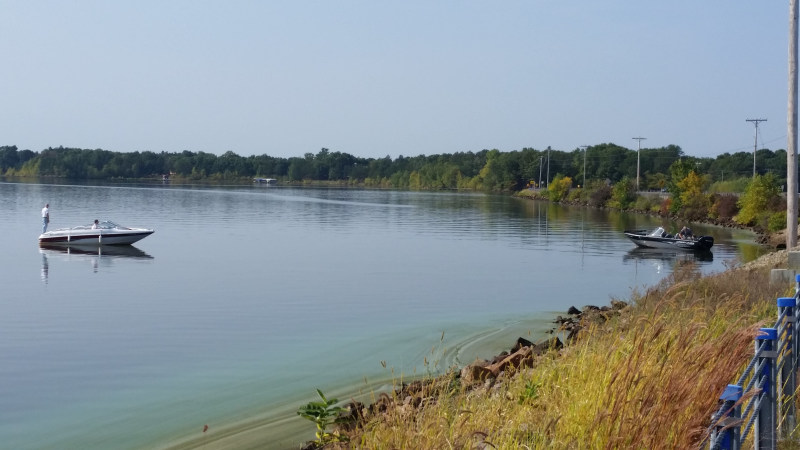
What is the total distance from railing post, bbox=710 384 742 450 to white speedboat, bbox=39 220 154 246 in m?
47.2

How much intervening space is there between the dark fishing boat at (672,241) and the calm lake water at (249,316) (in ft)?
3.61

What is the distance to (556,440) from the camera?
7223mm

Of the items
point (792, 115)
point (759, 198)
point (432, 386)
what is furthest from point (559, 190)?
point (432, 386)

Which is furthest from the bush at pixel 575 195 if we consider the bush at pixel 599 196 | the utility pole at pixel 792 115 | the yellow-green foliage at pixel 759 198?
the utility pole at pixel 792 115

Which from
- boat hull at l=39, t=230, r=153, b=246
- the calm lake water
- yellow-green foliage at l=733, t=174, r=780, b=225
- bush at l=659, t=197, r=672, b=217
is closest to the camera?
the calm lake water

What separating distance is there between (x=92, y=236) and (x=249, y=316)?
87.6ft

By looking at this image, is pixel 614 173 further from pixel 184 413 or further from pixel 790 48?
pixel 184 413

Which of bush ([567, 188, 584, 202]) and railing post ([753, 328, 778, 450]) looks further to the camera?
bush ([567, 188, 584, 202])

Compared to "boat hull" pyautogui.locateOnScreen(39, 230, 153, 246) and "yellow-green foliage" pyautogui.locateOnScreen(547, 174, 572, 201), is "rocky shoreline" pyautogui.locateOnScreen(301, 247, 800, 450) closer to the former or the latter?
"boat hull" pyautogui.locateOnScreen(39, 230, 153, 246)

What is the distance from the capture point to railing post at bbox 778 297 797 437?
7344 millimetres

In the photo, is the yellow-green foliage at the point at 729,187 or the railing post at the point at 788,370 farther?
the yellow-green foliage at the point at 729,187

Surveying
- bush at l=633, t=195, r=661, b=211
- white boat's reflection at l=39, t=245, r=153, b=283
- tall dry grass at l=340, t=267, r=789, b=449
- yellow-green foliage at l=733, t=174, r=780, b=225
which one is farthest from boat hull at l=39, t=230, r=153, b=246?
bush at l=633, t=195, r=661, b=211

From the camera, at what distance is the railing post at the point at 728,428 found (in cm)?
427

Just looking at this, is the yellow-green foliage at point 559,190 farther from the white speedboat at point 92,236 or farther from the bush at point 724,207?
the white speedboat at point 92,236
